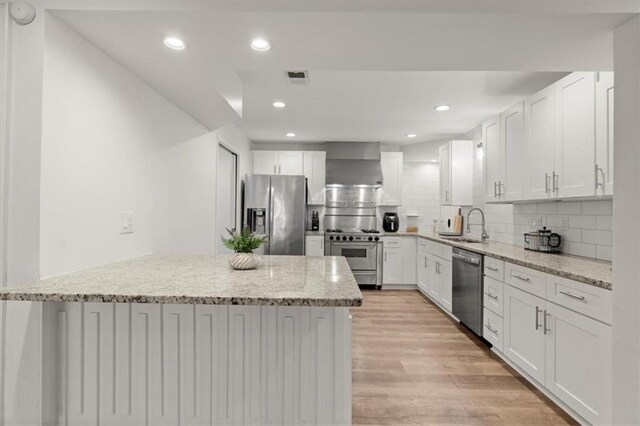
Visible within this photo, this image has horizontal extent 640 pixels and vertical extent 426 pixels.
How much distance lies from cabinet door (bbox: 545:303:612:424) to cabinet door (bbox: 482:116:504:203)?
5.13ft

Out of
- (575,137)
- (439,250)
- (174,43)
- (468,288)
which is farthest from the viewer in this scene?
(439,250)

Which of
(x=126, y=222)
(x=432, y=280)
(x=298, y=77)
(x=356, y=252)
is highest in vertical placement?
(x=298, y=77)

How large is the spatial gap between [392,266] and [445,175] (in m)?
1.61

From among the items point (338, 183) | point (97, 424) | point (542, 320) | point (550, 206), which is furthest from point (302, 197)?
point (97, 424)

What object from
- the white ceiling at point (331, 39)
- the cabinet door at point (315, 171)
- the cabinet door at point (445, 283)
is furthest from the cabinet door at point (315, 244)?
the white ceiling at point (331, 39)

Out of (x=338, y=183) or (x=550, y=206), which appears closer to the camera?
(x=550, y=206)

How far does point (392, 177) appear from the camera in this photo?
5.36 meters

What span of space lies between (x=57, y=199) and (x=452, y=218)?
489 cm

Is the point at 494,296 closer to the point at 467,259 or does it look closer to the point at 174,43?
the point at 467,259

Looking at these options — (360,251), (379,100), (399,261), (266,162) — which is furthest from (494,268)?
(266,162)

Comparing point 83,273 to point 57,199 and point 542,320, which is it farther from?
point 542,320

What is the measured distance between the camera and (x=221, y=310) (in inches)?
56.9

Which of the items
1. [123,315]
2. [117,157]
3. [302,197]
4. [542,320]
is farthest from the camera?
[302,197]

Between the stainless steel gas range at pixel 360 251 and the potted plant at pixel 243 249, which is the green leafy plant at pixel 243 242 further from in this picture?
the stainless steel gas range at pixel 360 251
